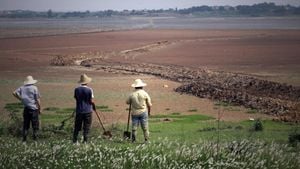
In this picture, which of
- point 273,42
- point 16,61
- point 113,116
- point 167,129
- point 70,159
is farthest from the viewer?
point 273,42

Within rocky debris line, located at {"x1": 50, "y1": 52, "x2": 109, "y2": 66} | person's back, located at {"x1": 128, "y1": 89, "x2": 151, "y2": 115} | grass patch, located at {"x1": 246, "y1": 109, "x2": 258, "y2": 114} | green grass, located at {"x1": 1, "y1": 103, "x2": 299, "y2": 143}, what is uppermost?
person's back, located at {"x1": 128, "y1": 89, "x2": 151, "y2": 115}

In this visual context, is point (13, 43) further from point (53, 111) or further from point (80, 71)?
point (53, 111)

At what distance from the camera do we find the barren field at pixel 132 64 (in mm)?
28219

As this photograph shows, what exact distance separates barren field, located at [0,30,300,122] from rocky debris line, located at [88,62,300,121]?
1.66ft

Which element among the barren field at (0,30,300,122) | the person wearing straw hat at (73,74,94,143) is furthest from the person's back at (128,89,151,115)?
the barren field at (0,30,300,122)

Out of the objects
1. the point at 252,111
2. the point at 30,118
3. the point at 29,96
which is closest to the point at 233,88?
the point at 252,111

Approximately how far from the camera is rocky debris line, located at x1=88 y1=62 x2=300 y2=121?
26.3 metres

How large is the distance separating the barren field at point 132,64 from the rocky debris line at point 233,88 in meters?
0.51

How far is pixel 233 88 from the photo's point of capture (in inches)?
1282

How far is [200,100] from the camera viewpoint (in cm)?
2889

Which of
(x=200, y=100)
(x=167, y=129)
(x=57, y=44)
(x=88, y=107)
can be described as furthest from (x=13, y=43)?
(x=88, y=107)

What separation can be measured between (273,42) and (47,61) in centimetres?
3022

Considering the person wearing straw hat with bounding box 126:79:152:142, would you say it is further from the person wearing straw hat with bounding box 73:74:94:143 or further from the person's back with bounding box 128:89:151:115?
the person wearing straw hat with bounding box 73:74:94:143

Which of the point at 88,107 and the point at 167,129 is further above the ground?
the point at 88,107
